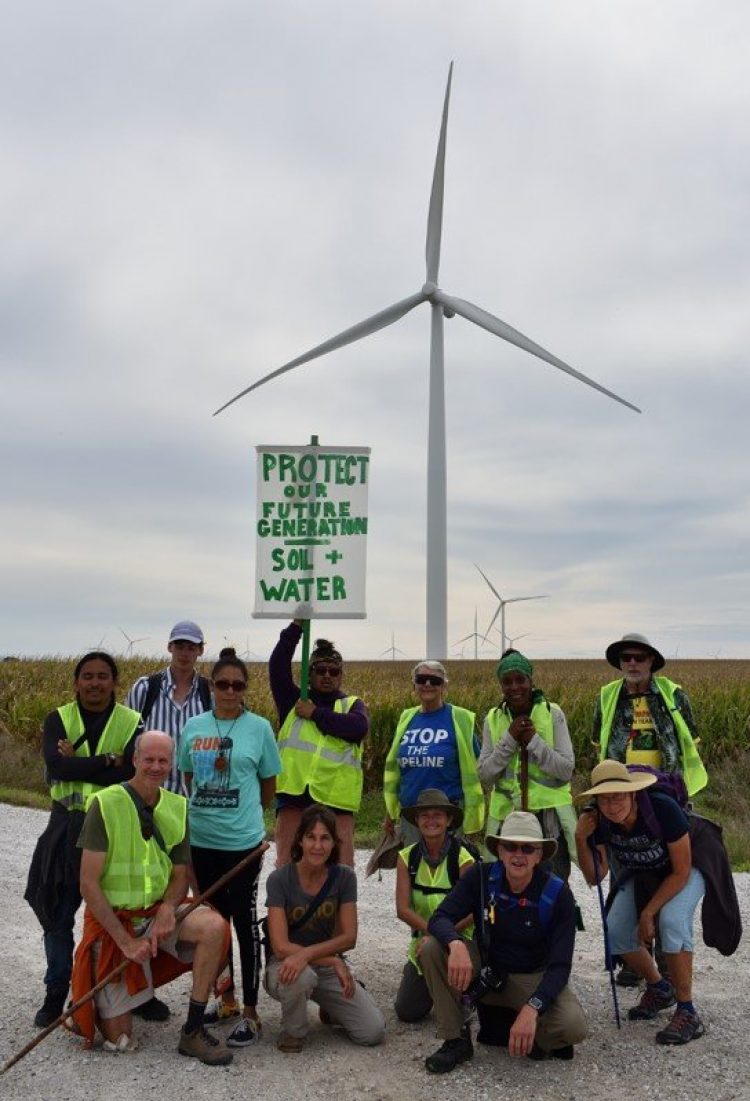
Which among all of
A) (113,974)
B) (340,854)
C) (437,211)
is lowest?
(113,974)

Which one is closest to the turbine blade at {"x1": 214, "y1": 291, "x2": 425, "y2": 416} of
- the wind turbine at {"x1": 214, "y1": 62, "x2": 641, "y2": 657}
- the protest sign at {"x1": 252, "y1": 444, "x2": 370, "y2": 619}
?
the wind turbine at {"x1": 214, "y1": 62, "x2": 641, "y2": 657}

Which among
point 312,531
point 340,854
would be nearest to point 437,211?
point 312,531

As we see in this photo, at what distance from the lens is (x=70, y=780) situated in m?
6.39

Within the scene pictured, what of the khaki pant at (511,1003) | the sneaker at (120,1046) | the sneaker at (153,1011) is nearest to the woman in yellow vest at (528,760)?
the khaki pant at (511,1003)

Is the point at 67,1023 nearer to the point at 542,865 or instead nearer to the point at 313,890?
the point at 313,890

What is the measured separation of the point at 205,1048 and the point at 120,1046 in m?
0.47

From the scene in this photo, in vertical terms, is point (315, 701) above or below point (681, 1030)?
above

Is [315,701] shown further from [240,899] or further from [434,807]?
[240,899]

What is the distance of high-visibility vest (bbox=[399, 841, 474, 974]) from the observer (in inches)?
255

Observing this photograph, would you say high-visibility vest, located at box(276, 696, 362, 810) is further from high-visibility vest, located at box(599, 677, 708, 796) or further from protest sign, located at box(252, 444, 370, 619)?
high-visibility vest, located at box(599, 677, 708, 796)

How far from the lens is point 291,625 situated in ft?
25.0

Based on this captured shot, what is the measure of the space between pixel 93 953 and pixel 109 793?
0.83 meters

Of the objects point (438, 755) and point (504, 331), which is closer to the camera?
point (438, 755)

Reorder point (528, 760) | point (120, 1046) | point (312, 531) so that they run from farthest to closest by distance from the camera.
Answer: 1. point (312, 531)
2. point (528, 760)
3. point (120, 1046)
